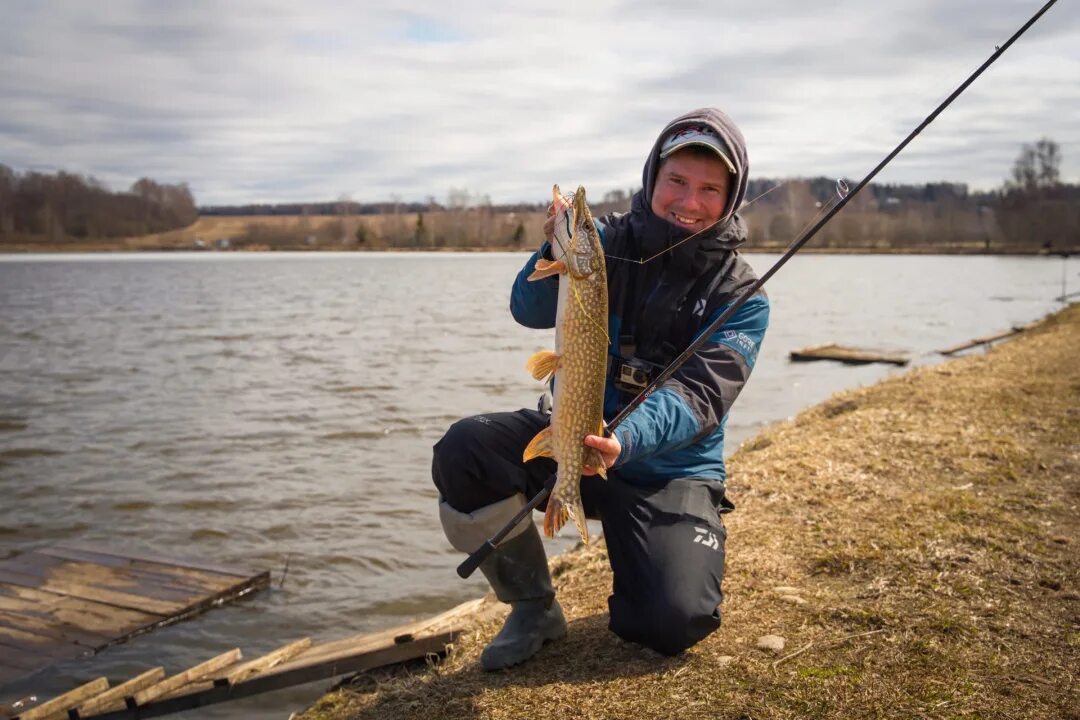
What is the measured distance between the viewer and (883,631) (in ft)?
12.0

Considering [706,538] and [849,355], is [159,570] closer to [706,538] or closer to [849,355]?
[706,538]

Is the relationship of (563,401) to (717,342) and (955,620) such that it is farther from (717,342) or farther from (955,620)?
(955,620)

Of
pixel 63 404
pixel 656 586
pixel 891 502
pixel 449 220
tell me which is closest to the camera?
pixel 656 586

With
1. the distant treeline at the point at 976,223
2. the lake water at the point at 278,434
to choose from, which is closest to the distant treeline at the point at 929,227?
the distant treeline at the point at 976,223

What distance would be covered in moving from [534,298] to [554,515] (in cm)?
105

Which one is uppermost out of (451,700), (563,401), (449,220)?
(449,220)

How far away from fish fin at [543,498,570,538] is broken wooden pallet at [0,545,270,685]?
4254mm

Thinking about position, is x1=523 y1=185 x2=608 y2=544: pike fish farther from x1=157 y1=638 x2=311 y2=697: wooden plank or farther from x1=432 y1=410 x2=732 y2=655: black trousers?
x1=157 y1=638 x2=311 y2=697: wooden plank

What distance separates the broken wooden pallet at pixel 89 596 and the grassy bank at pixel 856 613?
2.47m

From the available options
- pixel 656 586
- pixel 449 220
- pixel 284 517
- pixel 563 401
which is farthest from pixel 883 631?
pixel 449 220

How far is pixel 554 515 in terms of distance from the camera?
128 inches

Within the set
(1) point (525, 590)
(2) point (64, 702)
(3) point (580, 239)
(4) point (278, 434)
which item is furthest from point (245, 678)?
(4) point (278, 434)

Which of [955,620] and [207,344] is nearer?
[955,620]

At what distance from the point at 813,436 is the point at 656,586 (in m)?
4.53
